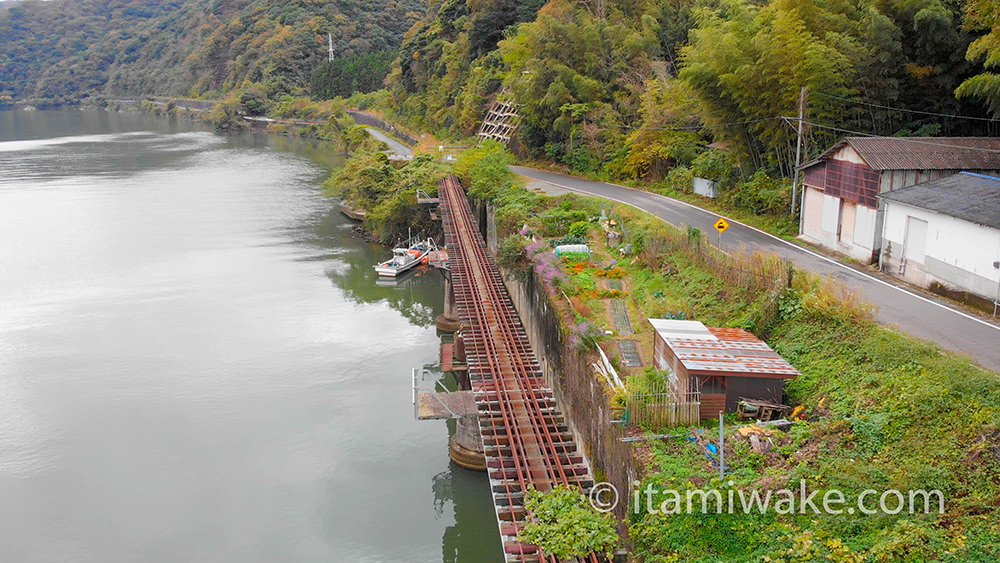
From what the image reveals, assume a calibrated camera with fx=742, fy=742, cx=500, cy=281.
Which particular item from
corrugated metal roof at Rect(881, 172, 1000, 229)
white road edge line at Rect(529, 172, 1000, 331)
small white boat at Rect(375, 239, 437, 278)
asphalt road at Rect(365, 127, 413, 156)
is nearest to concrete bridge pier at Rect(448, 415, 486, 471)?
white road edge line at Rect(529, 172, 1000, 331)

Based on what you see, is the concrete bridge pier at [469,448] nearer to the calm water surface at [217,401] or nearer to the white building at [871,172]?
the calm water surface at [217,401]

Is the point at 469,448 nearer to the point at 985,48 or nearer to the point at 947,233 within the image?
the point at 947,233

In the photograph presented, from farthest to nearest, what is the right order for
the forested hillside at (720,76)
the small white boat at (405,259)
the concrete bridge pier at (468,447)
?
1. the small white boat at (405,259)
2. the forested hillside at (720,76)
3. the concrete bridge pier at (468,447)

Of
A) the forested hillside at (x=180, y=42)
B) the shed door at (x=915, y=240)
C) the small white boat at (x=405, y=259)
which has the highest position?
the forested hillside at (x=180, y=42)

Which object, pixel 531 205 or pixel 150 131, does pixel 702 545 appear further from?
pixel 150 131

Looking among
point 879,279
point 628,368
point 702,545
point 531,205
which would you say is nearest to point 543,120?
point 531,205

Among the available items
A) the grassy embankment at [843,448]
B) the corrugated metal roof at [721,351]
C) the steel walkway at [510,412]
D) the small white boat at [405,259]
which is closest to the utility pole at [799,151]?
the grassy embankment at [843,448]
